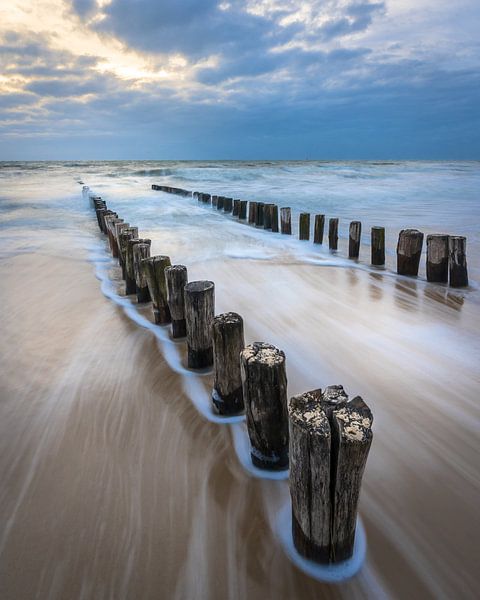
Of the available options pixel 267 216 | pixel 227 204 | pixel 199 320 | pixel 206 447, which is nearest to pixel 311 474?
pixel 206 447

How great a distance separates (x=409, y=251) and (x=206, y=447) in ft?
15.1

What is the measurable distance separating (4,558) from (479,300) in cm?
511

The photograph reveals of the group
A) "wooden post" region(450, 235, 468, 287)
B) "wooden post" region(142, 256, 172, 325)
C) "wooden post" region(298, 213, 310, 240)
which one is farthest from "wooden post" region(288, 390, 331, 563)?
"wooden post" region(298, 213, 310, 240)

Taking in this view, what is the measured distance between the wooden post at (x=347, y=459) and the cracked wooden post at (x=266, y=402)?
488mm

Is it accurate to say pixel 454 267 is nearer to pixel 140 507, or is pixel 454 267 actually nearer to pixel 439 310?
pixel 439 310

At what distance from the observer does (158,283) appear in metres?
3.97

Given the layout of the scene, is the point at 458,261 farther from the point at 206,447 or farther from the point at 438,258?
the point at 206,447

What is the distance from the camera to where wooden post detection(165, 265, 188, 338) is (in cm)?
348

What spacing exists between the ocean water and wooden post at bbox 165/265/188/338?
21 cm

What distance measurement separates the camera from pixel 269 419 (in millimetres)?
2012

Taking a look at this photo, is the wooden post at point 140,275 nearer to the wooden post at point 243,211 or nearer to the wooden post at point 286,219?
the wooden post at point 286,219

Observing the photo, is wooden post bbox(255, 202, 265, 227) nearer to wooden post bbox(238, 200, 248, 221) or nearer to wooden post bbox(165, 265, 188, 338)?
wooden post bbox(238, 200, 248, 221)

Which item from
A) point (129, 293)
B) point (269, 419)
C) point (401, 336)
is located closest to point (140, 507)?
point (269, 419)

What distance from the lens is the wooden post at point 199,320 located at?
9.68ft
